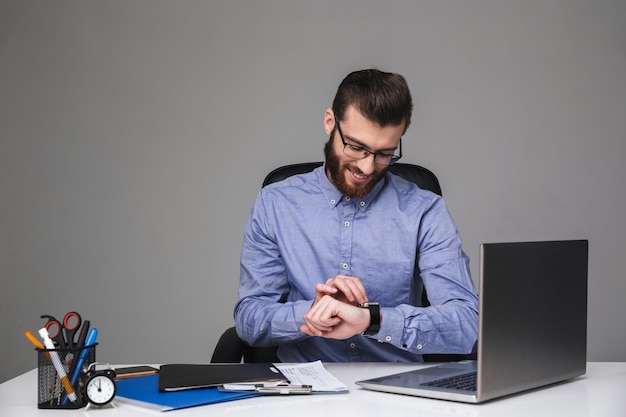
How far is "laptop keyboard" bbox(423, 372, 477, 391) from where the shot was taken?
55.6 inches

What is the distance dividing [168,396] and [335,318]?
1.53 ft

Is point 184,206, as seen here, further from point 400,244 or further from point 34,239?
point 400,244

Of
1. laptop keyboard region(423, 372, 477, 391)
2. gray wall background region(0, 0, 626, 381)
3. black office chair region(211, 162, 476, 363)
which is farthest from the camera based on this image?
gray wall background region(0, 0, 626, 381)

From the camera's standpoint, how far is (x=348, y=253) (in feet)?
6.98

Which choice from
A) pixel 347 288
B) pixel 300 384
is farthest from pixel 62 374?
pixel 347 288

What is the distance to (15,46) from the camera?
3.60m

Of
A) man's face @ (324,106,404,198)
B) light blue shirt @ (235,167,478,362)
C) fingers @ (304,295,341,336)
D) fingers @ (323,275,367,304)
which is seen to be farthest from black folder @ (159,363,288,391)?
man's face @ (324,106,404,198)

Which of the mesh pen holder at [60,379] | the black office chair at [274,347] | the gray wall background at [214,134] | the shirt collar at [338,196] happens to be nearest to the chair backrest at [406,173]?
the black office chair at [274,347]

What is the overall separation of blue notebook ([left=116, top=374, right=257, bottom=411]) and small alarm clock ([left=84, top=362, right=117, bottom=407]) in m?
0.06

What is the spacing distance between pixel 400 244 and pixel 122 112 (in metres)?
1.93

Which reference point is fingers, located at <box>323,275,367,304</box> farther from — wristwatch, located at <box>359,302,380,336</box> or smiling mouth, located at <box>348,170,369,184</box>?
smiling mouth, located at <box>348,170,369,184</box>

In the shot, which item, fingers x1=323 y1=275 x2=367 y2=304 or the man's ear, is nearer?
fingers x1=323 y1=275 x2=367 y2=304

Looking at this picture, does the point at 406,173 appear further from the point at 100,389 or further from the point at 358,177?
the point at 100,389

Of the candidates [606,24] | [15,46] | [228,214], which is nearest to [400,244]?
[228,214]
